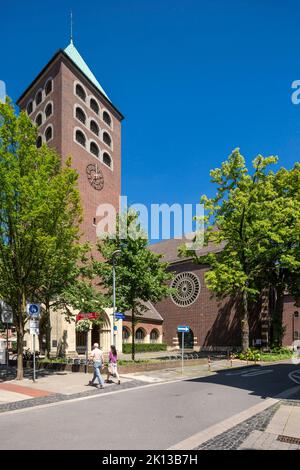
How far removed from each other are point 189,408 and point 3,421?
16.1 ft

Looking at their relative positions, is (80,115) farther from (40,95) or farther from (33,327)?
(33,327)

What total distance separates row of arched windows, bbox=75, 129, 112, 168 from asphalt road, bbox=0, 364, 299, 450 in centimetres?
2830

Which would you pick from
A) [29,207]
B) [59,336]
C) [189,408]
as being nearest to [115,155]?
[59,336]

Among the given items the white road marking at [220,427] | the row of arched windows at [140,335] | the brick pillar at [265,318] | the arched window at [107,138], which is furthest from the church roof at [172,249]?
the white road marking at [220,427]

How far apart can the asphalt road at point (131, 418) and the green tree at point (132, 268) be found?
7521 mm

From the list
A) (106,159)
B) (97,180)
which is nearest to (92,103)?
(106,159)

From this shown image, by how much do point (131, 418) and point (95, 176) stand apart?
31708 millimetres

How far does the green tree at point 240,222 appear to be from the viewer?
2981cm

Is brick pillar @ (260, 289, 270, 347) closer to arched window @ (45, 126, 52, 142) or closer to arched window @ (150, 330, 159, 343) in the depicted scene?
arched window @ (150, 330, 159, 343)

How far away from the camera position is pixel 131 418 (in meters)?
10.0

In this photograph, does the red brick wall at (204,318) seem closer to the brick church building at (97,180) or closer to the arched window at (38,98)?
the brick church building at (97,180)

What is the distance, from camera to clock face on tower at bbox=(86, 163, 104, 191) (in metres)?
38.9
